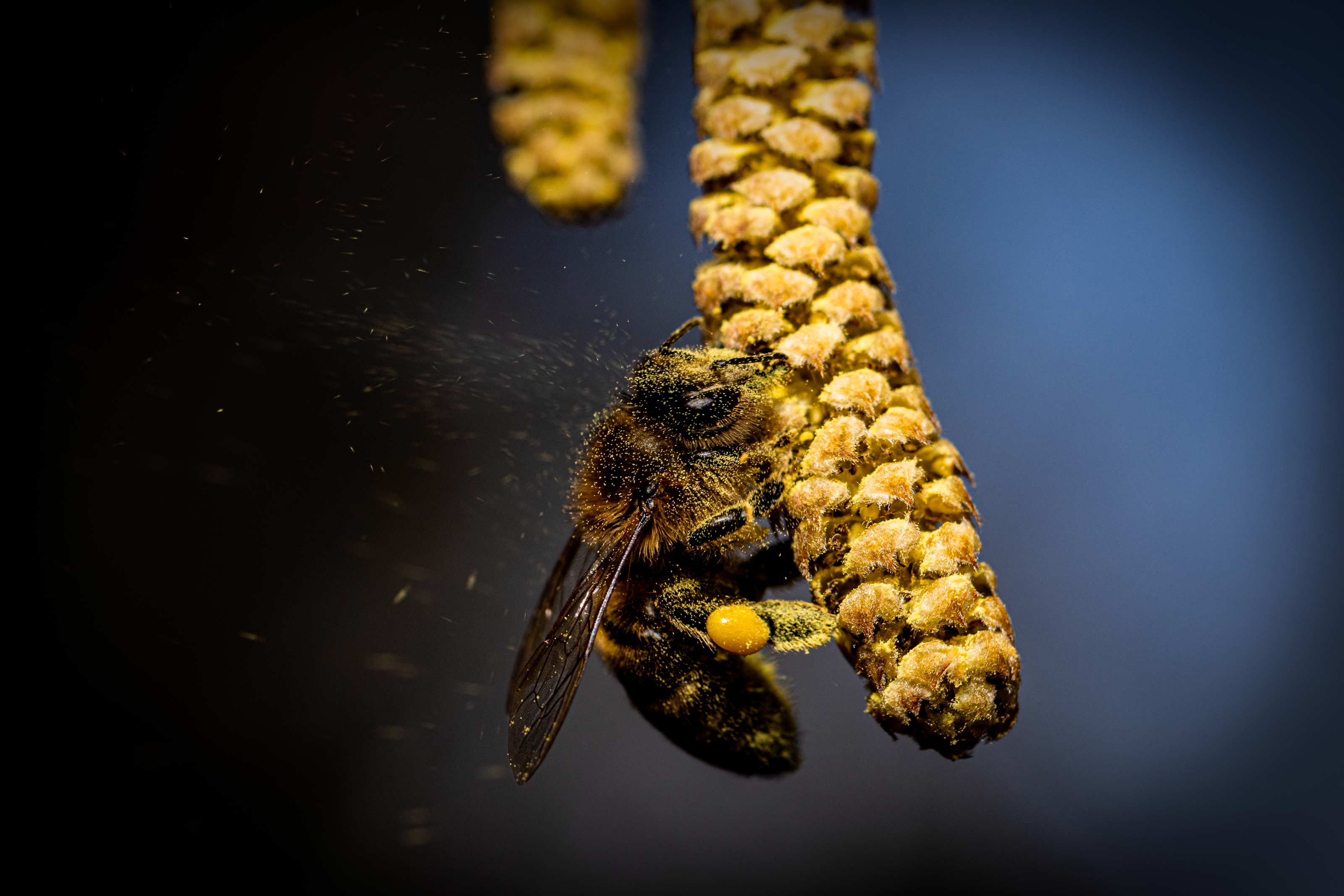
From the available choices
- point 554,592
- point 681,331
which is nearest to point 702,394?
point 681,331

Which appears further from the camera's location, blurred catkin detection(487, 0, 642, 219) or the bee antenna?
the bee antenna

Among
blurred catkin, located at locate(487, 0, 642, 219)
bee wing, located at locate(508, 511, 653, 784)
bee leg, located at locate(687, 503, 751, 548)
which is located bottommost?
bee wing, located at locate(508, 511, 653, 784)

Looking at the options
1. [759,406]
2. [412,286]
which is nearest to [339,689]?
[412,286]

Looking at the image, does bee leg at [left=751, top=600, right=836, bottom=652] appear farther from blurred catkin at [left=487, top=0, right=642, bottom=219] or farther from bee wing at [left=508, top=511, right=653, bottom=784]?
blurred catkin at [left=487, top=0, right=642, bottom=219]

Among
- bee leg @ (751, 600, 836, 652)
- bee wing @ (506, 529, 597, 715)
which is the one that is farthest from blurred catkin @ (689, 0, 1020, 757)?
bee wing @ (506, 529, 597, 715)

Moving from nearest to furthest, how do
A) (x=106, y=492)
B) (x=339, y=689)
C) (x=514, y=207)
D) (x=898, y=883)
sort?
(x=514, y=207), (x=106, y=492), (x=339, y=689), (x=898, y=883)

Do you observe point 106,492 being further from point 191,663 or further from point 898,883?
point 898,883

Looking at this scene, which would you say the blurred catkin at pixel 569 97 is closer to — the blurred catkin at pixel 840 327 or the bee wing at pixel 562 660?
the blurred catkin at pixel 840 327
